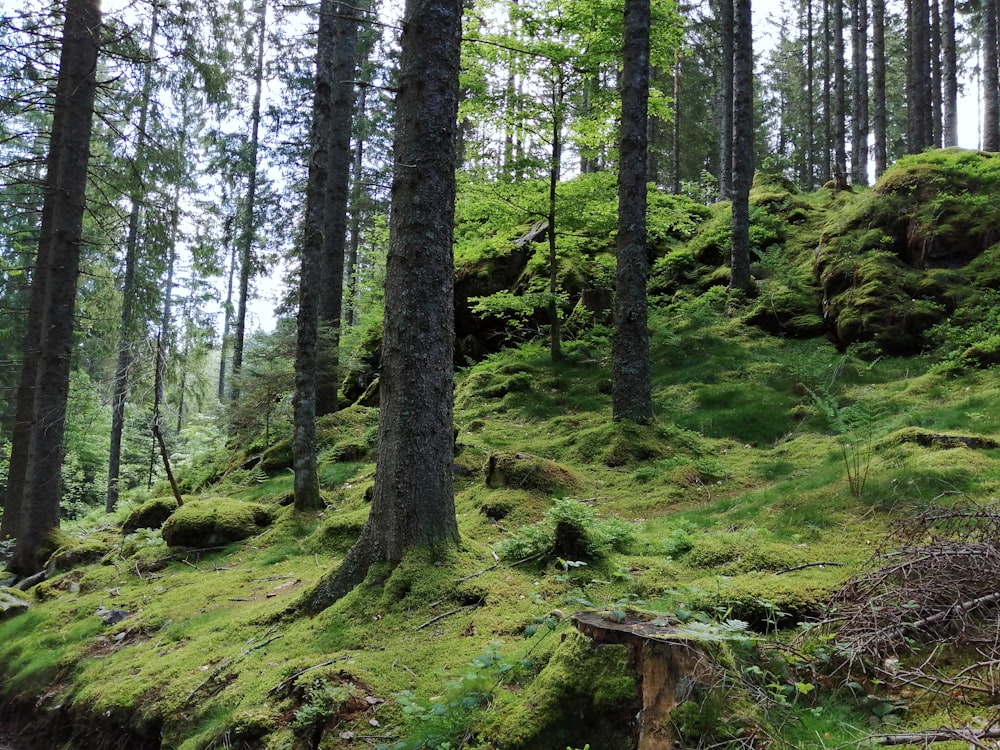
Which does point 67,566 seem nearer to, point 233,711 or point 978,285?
point 233,711

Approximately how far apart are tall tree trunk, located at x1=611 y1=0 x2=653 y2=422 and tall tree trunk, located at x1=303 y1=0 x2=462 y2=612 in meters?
4.10

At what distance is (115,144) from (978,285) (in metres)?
15.9

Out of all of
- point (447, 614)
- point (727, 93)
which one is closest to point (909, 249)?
point (447, 614)

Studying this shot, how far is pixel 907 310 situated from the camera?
944cm

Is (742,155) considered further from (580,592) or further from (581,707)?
(581,707)

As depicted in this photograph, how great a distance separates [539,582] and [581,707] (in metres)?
1.70

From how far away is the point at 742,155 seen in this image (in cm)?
1237

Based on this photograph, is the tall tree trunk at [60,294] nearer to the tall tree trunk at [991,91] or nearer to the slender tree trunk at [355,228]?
the slender tree trunk at [355,228]

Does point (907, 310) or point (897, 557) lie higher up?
point (907, 310)

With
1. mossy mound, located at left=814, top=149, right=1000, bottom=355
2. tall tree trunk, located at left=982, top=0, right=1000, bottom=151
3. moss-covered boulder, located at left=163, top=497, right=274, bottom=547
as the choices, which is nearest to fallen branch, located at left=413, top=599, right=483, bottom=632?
moss-covered boulder, located at left=163, top=497, right=274, bottom=547

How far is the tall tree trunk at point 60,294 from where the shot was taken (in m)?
9.12

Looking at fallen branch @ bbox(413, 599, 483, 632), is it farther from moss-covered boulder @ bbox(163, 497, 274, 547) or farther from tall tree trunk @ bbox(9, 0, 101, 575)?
tall tree trunk @ bbox(9, 0, 101, 575)

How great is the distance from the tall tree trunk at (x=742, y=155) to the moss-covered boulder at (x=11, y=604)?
13.0m

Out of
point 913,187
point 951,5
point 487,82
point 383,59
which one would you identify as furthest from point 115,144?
point 951,5
